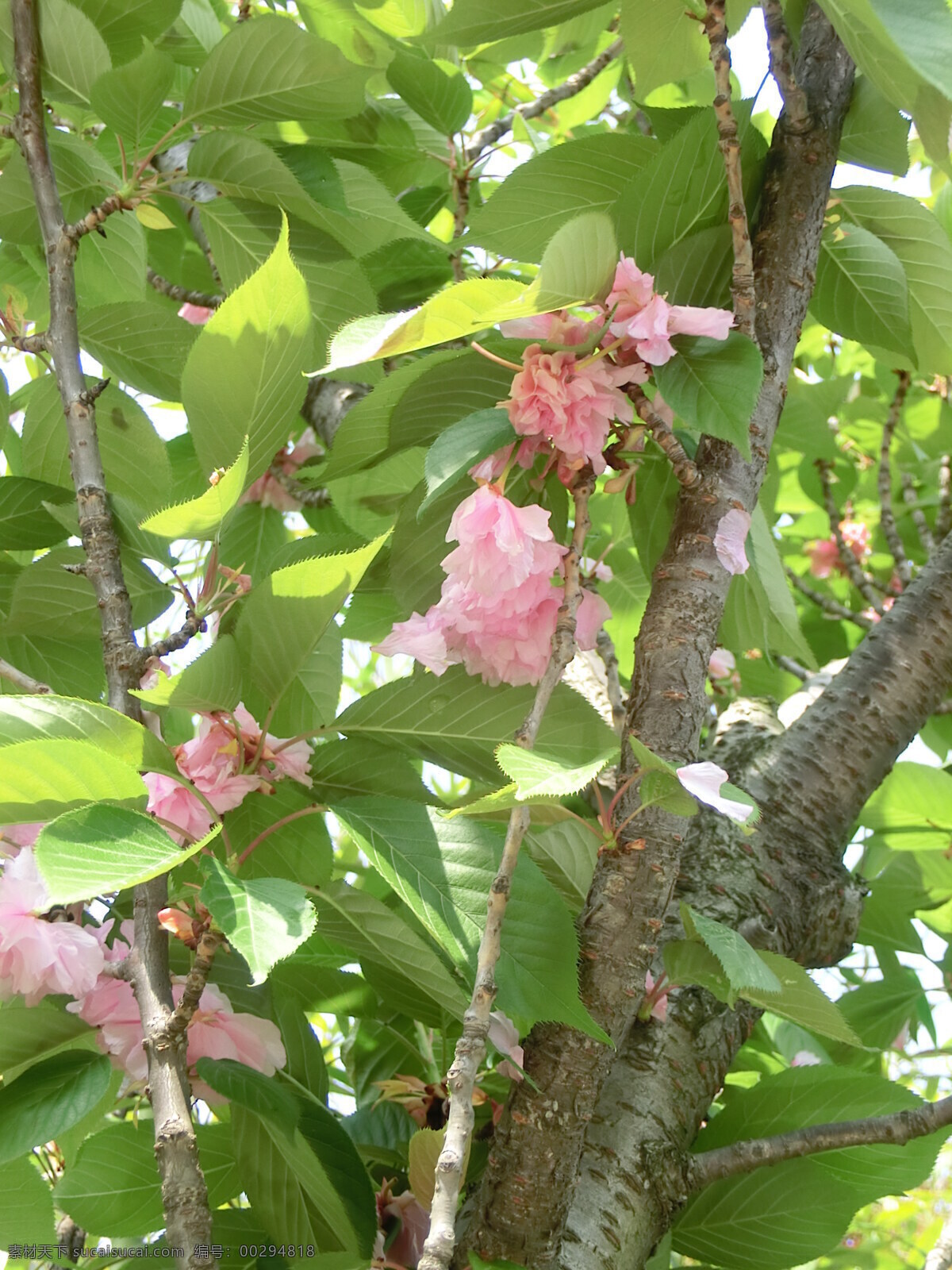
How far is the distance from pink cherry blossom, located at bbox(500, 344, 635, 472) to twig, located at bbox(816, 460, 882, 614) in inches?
39.5

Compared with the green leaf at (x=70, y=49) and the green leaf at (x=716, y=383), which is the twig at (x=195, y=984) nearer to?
the green leaf at (x=716, y=383)

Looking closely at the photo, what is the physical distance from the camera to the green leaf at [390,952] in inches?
22.1

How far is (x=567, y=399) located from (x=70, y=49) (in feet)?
1.69

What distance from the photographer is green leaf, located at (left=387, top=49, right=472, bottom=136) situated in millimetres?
1120

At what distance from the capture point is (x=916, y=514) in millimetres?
1710

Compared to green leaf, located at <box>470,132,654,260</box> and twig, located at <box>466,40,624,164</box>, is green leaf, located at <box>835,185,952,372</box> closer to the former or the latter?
green leaf, located at <box>470,132,654,260</box>

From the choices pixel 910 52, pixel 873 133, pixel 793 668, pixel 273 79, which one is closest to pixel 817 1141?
pixel 910 52

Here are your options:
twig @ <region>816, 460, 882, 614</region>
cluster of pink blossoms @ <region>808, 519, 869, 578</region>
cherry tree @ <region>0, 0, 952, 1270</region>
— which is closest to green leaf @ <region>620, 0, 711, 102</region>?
cherry tree @ <region>0, 0, 952, 1270</region>

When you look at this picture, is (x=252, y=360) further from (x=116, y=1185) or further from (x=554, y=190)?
(x=116, y=1185)

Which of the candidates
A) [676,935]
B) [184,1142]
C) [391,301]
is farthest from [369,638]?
[184,1142]

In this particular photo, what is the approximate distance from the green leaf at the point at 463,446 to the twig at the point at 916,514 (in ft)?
3.87

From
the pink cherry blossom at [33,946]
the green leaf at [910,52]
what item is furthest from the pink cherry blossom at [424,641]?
the green leaf at [910,52]

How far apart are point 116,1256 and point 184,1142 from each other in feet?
1.39

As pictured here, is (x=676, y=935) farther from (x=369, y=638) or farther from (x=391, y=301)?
(x=391, y=301)
